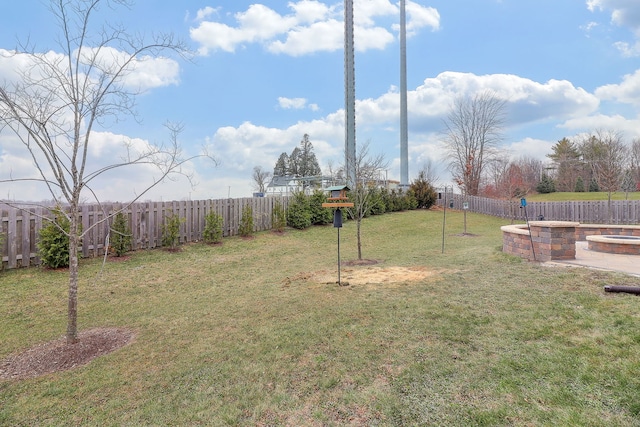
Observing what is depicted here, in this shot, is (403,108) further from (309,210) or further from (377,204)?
(309,210)

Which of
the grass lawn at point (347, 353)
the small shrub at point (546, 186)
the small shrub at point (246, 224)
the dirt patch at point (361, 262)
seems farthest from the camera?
the small shrub at point (546, 186)

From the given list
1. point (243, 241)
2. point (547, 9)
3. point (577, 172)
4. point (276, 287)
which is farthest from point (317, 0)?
point (577, 172)

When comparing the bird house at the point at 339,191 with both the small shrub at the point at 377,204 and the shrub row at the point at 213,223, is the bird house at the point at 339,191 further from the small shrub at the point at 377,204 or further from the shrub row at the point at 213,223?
the small shrub at the point at 377,204

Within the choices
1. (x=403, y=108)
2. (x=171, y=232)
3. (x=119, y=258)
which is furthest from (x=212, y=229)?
(x=403, y=108)

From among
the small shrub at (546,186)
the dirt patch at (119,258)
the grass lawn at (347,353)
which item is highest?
the small shrub at (546,186)

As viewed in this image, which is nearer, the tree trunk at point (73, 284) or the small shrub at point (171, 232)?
the tree trunk at point (73, 284)

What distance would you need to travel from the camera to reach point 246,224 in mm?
10516

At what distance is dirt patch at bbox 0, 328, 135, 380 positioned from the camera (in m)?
2.75

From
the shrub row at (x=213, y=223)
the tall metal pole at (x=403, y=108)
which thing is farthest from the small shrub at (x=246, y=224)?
the tall metal pole at (x=403, y=108)

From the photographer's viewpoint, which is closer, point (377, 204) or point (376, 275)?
point (376, 275)

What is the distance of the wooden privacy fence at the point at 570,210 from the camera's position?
1520 centimetres

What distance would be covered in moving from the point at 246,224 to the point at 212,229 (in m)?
1.46

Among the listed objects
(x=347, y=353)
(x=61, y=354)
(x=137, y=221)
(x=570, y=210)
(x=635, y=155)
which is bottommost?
(x=61, y=354)

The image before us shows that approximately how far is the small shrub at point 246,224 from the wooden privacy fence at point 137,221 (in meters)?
0.24
